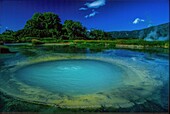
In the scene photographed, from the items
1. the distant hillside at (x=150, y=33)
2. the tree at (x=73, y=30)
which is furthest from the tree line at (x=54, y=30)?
the distant hillside at (x=150, y=33)

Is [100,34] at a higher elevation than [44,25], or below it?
below

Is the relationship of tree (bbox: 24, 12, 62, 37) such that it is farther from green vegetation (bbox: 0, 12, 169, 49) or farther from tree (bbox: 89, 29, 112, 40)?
tree (bbox: 89, 29, 112, 40)

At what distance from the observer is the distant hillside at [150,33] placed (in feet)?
10.9

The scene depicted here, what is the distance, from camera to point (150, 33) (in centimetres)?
339

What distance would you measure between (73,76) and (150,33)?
1118 millimetres

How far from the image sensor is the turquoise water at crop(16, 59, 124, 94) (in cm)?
325

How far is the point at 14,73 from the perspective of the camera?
3.39 metres

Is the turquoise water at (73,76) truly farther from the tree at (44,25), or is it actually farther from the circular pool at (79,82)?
the tree at (44,25)

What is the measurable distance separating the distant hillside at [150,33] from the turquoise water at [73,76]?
1.42ft

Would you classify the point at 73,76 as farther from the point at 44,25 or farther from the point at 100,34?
the point at 44,25

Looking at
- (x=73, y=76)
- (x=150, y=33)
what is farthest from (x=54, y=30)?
(x=150, y=33)

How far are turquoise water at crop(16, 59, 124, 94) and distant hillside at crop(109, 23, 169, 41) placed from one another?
43 cm

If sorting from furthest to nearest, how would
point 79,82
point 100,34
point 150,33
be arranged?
point 100,34 < point 150,33 < point 79,82

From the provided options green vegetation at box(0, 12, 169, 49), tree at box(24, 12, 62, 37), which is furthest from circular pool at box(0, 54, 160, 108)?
tree at box(24, 12, 62, 37)
